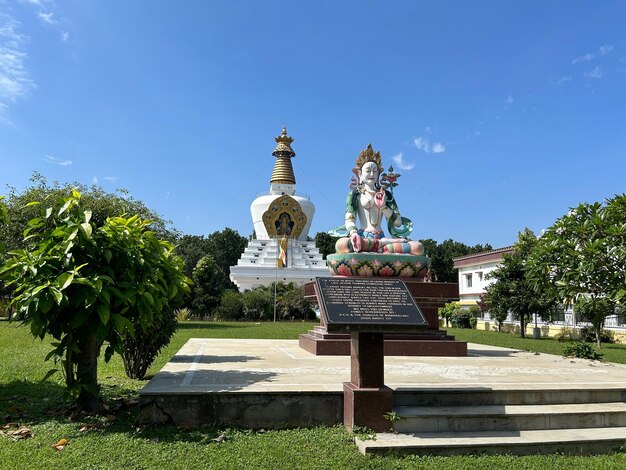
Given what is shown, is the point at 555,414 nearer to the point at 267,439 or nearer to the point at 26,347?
the point at 267,439

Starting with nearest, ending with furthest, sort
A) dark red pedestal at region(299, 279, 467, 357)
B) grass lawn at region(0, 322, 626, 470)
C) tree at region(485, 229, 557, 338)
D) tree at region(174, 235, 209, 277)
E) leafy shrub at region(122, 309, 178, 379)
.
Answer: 1. grass lawn at region(0, 322, 626, 470)
2. leafy shrub at region(122, 309, 178, 379)
3. dark red pedestal at region(299, 279, 467, 357)
4. tree at region(485, 229, 557, 338)
5. tree at region(174, 235, 209, 277)

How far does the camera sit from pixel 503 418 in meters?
4.88

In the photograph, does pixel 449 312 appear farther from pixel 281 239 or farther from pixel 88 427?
pixel 88 427

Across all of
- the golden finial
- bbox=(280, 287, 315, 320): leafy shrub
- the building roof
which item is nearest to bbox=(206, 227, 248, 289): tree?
bbox=(280, 287, 315, 320): leafy shrub

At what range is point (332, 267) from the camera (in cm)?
1020

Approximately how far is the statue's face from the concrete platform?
4.46 metres

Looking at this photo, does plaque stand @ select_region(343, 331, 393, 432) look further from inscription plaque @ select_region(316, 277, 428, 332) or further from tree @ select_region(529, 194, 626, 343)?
tree @ select_region(529, 194, 626, 343)

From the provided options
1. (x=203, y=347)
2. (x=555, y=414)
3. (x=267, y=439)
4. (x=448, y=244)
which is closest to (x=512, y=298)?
(x=203, y=347)

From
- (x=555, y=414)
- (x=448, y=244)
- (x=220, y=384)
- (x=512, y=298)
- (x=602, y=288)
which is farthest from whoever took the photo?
(x=448, y=244)

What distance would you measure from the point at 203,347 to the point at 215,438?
5.73m

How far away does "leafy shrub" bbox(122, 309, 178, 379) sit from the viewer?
737cm

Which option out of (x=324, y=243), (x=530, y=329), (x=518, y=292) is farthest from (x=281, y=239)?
(x=518, y=292)

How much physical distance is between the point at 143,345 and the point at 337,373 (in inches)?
120

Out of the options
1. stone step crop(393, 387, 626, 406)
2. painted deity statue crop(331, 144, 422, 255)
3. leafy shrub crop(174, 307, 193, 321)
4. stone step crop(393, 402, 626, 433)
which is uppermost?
painted deity statue crop(331, 144, 422, 255)
